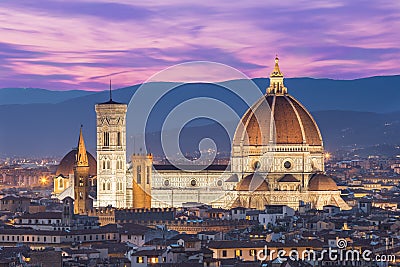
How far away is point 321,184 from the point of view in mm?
123125

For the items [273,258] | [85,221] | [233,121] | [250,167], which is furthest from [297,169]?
[273,258]

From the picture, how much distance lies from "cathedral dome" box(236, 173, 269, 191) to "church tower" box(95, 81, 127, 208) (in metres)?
8.74

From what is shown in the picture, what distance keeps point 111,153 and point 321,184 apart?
15510 mm

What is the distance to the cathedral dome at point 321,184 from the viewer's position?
12269cm

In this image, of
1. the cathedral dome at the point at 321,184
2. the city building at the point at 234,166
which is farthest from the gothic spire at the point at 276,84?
the cathedral dome at the point at 321,184

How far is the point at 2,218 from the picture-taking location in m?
99.8

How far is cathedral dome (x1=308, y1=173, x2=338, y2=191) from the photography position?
123 meters

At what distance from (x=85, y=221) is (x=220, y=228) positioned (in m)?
7.24

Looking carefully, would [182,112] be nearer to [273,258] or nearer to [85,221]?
[85,221]

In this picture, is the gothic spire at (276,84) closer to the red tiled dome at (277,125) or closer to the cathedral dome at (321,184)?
the red tiled dome at (277,125)

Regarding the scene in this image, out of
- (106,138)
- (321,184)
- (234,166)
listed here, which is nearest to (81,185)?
(106,138)

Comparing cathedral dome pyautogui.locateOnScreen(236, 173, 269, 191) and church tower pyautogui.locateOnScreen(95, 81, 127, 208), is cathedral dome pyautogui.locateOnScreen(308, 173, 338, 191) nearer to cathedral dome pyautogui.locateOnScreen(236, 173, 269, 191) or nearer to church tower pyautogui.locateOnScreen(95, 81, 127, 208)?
cathedral dome pyautogui.locateOnScreen(236, 173, 269, 191)

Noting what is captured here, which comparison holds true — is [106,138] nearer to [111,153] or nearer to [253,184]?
[111,153]

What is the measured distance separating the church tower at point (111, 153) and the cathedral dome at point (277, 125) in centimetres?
904
